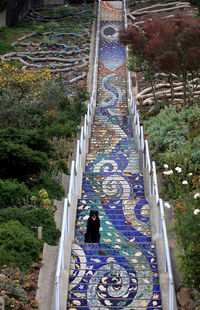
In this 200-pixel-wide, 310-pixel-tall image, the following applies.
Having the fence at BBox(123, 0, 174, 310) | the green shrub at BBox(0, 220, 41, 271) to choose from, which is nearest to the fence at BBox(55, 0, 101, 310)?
the green shrub at BBox(0, 220, 41, 271)

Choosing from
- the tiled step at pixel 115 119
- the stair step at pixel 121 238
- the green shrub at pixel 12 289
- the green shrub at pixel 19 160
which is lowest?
the green shrub at pixel 12 289

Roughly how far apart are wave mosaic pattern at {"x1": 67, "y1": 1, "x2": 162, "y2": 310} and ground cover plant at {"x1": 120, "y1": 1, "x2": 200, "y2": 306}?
659mm

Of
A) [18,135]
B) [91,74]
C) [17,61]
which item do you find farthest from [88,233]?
[17,61]

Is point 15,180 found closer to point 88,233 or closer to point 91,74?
point 88,233

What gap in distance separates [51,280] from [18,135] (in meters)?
4.42

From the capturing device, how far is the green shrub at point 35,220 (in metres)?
9.87

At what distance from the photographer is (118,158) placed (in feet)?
44.5

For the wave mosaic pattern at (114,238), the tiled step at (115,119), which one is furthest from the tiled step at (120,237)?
the tiled step at (115,119)

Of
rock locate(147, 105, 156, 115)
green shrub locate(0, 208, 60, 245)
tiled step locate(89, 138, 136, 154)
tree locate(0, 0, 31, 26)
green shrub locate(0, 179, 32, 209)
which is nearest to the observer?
green shrub locate(0, 208, 60, 245)

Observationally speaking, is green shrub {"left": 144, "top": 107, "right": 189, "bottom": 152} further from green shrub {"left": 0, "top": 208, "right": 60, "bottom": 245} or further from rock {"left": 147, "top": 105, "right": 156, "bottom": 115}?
green shrub {"left": 0, "top": 208, "right": 60, "bottom": 245}

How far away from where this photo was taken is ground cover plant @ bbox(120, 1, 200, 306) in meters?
7.68

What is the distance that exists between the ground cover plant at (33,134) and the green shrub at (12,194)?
0.07 ft

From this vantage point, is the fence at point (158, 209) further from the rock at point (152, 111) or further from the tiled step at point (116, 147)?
the rock at point (152, 111)

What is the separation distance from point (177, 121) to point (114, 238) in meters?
5.98
